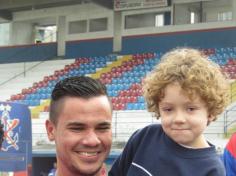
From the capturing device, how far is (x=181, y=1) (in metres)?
15.5

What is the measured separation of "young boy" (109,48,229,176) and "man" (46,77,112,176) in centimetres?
45

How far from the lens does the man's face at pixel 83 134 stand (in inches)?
56.7

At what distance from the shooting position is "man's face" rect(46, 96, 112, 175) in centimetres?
144

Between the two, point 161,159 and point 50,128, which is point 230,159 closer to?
point 161,159

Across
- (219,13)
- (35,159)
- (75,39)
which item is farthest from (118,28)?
(35,159)

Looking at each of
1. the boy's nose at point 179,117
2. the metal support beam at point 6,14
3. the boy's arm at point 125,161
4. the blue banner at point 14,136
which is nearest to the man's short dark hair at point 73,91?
the boy's nose at point 179,117

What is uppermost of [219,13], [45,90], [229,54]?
[219,13]

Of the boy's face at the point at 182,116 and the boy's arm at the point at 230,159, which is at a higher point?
the boy's face at the point at 182,116

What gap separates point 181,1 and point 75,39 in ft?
12.4

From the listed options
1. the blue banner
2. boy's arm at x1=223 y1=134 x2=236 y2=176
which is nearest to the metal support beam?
the blue banner

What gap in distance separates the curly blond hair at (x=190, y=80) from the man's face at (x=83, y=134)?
0.48m

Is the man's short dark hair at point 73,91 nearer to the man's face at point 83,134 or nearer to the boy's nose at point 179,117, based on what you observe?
the man's face at point 83,134

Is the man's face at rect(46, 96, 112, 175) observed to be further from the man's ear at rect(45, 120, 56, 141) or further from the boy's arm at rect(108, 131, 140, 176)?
the boy's arm at rect(108, 131, 140, 176)

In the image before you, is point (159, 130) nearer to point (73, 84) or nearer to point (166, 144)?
point (166, 144)
